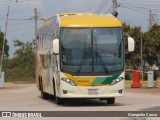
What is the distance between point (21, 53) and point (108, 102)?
56.1 m

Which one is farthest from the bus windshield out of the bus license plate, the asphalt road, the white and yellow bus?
the asphalt road

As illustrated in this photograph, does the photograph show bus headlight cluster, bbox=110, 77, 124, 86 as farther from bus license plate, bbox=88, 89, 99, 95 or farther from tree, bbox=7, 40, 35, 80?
tree, bbox=7, 40, 35, 80

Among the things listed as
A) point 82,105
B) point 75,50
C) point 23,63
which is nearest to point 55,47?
point 75,50

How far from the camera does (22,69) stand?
216 feet

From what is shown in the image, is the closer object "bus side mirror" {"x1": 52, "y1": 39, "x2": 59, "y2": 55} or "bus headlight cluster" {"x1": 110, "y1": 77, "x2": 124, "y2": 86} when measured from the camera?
"bus side mirror" {"x1": 52, "y1": 39, "x2": 59, "y2": 55}

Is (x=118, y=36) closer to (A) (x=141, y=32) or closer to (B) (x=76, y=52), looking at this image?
(B) (x=76, y=52)

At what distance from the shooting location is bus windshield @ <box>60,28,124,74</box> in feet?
70.8

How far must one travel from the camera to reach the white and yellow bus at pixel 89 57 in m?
21.5

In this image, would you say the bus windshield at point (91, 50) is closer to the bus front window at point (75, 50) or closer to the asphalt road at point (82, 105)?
the bus front window at point (75, 50)

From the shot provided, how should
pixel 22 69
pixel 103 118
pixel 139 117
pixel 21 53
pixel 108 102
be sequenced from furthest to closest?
pixel 21 53, pixel 22 69, pixel 108 102, pixel 103 118, pixel 139 117

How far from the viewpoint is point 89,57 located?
854 inches

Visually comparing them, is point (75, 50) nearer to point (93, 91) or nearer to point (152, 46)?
point (93, 91)

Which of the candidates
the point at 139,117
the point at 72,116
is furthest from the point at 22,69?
the point at 139,117

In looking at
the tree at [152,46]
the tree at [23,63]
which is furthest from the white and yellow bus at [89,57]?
the tree at [152,46]
